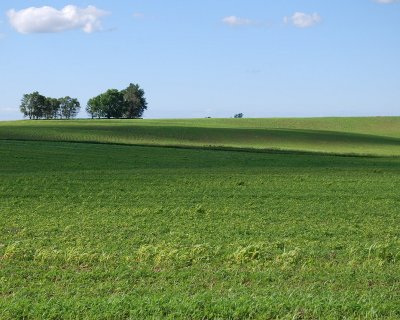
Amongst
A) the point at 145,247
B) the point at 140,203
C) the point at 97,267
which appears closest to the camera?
the point at 97,267

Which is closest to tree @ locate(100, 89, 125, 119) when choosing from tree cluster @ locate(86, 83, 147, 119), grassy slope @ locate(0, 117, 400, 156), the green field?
tree cluster @ locate(86, 83, 147, 119)

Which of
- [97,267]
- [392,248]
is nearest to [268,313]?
[97,267]

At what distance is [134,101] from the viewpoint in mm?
153875

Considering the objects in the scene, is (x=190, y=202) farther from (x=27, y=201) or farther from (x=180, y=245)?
(x=180, y=245)

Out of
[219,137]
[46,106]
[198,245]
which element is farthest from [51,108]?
[198,245]

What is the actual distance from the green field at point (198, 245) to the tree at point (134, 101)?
4837 inches

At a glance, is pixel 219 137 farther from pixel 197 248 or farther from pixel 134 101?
pixel 134 101

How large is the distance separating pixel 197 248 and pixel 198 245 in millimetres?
283

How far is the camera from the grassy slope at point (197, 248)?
841cm

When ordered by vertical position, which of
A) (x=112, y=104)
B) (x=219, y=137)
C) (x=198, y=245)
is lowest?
(x=219, y=137)

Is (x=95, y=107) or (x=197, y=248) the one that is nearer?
(x=197, y=248)

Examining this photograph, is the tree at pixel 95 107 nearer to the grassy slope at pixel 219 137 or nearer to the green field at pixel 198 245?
the grassy slope at pixel 219 137

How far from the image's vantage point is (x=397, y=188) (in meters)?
25.4

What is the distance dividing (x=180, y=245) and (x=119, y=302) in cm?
438
